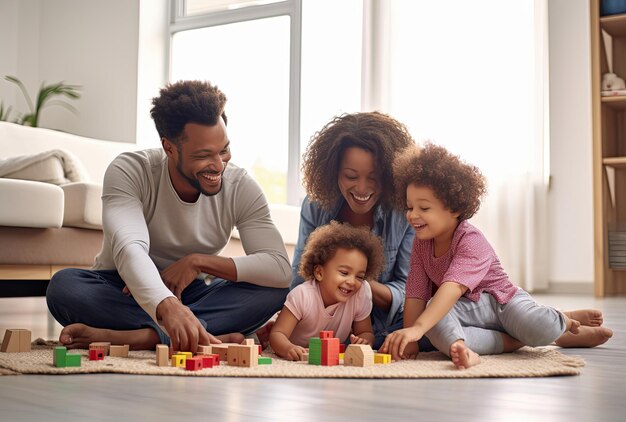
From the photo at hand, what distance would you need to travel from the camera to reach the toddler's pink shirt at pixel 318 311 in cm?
180

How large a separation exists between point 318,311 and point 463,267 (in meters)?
0.33

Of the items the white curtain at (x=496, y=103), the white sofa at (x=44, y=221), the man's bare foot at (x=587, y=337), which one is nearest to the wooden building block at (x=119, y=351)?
the man's bare foot at (x=587, y=337)

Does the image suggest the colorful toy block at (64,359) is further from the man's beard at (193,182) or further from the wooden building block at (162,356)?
the man's beard at (193,182)

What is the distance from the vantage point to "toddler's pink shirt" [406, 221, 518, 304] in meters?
1.67

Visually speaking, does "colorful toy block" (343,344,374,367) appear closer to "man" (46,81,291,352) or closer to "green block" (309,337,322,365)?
"green block" (309,337,322,365)

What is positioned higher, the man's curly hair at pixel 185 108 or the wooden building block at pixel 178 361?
the man's curly hair at pixel 185 108

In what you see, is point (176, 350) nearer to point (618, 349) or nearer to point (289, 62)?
point (618, 349)

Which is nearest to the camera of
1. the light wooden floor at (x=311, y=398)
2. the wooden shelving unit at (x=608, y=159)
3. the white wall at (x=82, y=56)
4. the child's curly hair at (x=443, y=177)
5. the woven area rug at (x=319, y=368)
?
the light wooden floor at (x=311, y=398)

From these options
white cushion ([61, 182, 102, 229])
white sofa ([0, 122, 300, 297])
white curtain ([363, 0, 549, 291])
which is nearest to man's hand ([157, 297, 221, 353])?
white sofa ([0, 122, 300, 297])

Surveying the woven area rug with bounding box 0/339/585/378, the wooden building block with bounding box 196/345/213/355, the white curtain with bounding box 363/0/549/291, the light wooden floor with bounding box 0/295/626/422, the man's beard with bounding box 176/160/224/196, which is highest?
the white curtain with bounding box 363/0/549/291

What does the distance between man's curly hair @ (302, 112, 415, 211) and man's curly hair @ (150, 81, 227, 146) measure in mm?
301

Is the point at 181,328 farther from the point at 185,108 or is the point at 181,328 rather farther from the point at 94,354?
the point at 185,108

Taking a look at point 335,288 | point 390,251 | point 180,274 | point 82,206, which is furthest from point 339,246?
point 82,206

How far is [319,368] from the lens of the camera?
1445 mm
